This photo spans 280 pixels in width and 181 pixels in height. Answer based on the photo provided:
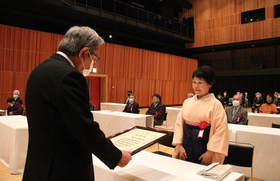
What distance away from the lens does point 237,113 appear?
5.32 metres

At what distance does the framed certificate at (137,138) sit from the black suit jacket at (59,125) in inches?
15.5

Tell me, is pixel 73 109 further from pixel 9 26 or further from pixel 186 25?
pixel 186 25

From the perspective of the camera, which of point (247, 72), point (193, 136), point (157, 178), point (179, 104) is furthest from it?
point (179, 104)

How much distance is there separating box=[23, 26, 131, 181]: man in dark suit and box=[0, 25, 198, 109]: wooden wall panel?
1040 cm

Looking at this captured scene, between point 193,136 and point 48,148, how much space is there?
1419 mm

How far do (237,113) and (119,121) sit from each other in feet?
9.01

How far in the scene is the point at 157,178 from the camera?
1.56m

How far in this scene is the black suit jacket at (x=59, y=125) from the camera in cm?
116

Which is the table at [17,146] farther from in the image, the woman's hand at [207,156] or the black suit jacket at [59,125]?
the woman's hand at [207,156]

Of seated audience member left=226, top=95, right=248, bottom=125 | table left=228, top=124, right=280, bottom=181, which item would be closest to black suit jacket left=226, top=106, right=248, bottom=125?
seated audience member left=226, top=95, right=248, bottom=125

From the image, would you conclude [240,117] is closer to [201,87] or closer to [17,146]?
[201,87]

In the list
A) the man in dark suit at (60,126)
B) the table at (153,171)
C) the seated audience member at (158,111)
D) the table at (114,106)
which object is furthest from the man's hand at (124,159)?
the table at (114,106)

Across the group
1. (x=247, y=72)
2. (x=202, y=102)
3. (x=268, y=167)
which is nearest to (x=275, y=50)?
(x=247, y=72)

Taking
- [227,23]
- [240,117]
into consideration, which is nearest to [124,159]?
[240,117]
